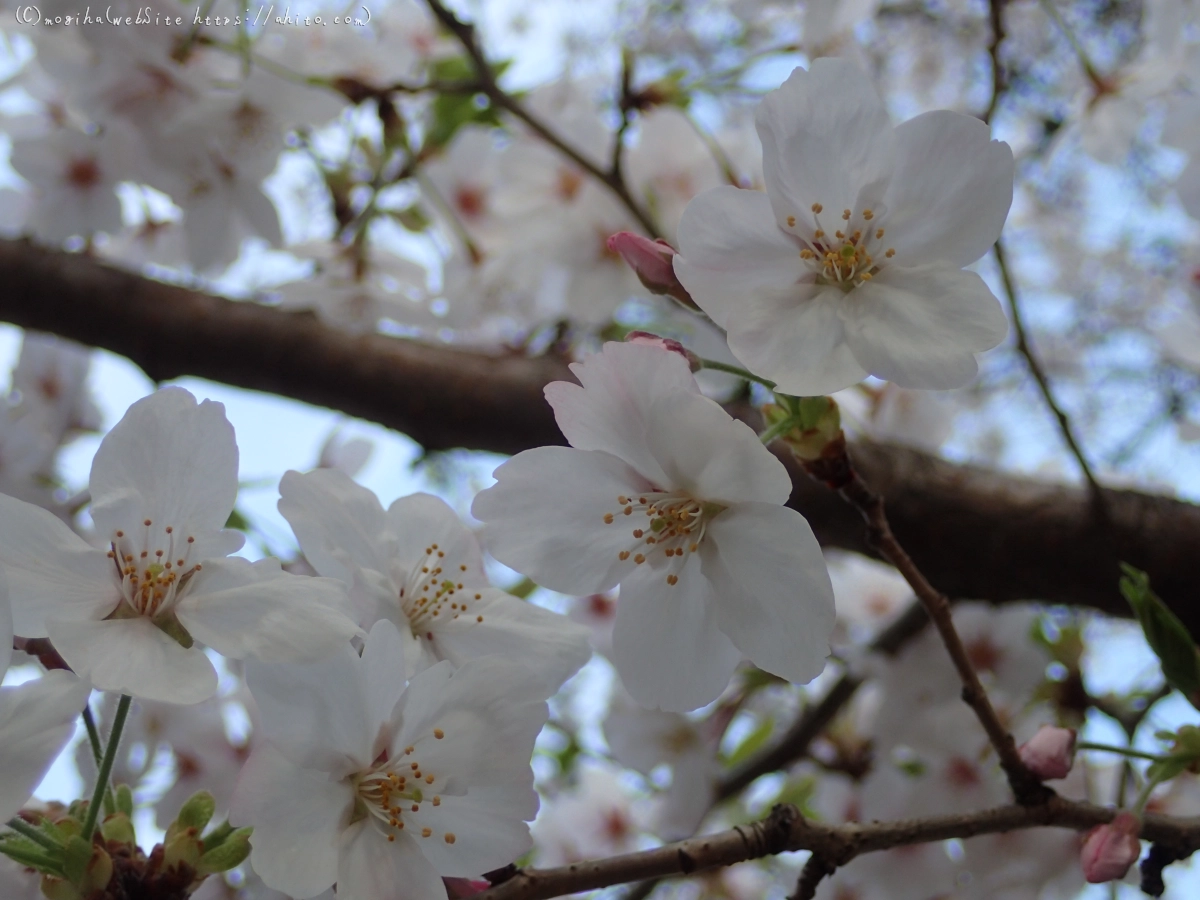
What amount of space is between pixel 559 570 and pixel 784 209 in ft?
0.93

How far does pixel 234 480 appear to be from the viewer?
23.9 inches

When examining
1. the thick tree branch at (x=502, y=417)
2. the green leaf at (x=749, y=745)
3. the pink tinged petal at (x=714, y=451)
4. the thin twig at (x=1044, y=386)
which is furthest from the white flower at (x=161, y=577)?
the green leaf at (x=749, y=745)

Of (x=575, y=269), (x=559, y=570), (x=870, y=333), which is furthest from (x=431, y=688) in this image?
(x=575, y=269)

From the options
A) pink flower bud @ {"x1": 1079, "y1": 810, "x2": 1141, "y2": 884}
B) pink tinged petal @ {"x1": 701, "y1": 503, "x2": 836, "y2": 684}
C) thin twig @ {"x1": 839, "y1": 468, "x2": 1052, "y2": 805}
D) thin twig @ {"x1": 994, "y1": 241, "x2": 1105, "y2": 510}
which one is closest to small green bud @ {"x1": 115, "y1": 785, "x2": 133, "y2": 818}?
pink tinged petal @ {"x1": 701, "y1": 503, "x2": 836, "y2": 684}

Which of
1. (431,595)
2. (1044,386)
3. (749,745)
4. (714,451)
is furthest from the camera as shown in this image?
(749,745)

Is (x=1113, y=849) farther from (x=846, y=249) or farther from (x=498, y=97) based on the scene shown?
(x=498, y=97)

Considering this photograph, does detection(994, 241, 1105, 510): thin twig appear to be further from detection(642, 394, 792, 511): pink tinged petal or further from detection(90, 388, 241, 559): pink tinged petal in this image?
detection(90, 388, 241, 559): pink tinged petal

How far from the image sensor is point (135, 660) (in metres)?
0.55

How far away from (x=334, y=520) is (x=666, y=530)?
0.22 m

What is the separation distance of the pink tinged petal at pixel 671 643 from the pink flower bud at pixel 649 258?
190mm

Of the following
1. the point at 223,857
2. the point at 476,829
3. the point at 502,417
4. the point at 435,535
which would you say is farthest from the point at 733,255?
the point at 502,417

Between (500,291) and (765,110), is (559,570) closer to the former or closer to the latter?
(765,110)

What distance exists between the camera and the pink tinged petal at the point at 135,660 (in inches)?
20.6

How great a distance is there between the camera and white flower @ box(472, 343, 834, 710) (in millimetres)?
594
